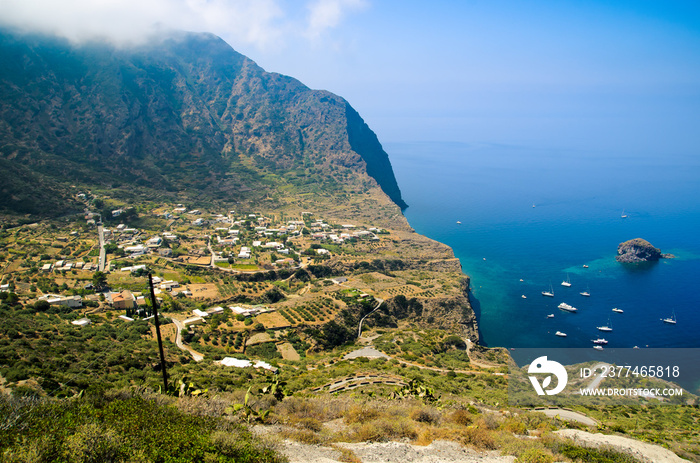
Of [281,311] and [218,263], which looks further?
[218,263]

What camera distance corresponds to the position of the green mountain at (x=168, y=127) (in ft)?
228

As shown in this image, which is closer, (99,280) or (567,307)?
(99,280)

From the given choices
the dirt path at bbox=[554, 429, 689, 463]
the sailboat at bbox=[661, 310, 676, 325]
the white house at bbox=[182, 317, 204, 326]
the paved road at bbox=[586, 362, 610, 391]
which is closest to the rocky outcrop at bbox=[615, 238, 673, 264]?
the sailboat at bbox=[661, 310, 676, 325]

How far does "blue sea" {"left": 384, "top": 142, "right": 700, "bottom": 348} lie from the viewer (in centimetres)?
4356

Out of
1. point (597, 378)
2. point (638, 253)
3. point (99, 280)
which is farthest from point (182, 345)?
point (638, 253)

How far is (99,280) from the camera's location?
33844mm

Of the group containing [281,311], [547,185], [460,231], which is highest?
[547,185]

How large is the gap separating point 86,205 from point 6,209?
10.1 meters

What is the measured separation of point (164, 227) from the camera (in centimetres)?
5838

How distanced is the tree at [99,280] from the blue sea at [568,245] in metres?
36.7

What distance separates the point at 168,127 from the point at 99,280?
69588 millimetres

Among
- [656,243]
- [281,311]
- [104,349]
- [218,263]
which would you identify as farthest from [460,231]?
[104,349]

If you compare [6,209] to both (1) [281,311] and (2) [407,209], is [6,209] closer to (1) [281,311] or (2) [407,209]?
(1) [281,311]

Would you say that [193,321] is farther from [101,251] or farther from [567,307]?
[567,307]
